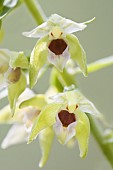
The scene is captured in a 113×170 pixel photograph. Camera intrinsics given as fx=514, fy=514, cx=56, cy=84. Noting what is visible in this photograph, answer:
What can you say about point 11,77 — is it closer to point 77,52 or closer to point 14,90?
point 14,90

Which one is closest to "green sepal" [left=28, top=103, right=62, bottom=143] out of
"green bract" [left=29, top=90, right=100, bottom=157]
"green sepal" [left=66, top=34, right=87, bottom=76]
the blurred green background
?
"green bract" [left=29, top=90, right=100, bottom=157]

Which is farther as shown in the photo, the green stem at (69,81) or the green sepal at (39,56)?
the green stem at (69,81)

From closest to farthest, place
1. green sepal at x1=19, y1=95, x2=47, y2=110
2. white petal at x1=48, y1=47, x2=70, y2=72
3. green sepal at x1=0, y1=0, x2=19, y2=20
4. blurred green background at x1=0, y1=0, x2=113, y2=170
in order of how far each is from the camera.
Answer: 1. white petal at x1=48, y1=47, x2=70, y2=72
2. green sepal at x1=0, y1=0, x2=19, y2=20
3. green sepal at x1=19, y1=95, x2=47, y2=110
4. blurred green background at x1=0, y1=0, x2=113, y2=170

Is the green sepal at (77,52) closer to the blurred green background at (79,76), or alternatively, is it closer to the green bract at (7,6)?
the green bract at (7,6)

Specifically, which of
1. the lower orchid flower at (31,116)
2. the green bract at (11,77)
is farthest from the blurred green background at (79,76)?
the green bract at (11,77)

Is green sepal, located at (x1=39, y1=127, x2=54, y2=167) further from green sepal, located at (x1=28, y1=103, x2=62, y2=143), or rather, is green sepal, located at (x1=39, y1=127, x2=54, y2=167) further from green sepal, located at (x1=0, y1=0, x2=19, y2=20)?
green sepal, located at (x1=0, y1=0, x2=19, y2=20)

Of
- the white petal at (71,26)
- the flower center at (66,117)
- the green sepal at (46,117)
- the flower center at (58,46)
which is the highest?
the white petal at (71,26)

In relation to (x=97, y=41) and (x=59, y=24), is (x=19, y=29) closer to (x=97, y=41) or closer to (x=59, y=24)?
(x=97, y=41)
